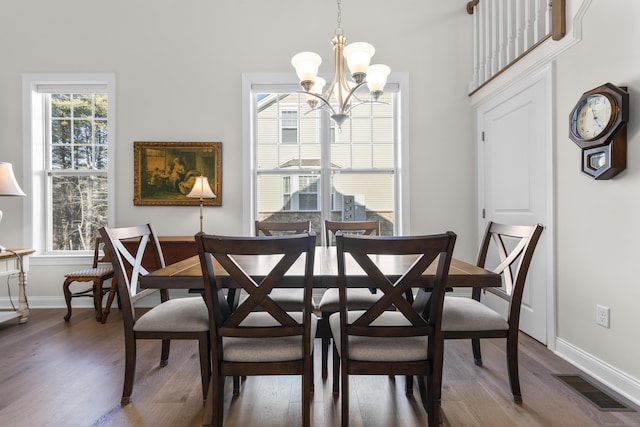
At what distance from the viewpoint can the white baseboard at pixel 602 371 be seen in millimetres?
1862

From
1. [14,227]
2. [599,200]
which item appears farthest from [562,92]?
[14,227]

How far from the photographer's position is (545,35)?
8.18 feet

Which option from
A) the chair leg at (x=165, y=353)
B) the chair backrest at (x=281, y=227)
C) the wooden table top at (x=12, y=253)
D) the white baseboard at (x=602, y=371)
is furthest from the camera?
the wooden table top at (x=12, y=253)

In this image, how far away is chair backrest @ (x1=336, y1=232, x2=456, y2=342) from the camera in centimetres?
130

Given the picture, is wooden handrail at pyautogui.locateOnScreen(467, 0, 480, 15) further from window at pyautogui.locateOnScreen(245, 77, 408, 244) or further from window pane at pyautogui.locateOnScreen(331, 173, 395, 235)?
window pane at pyautogui.locateOnScreen(331, 173, 395, 235)

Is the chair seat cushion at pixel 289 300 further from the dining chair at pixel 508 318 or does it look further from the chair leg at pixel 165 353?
the dining chair at pixel 508 318

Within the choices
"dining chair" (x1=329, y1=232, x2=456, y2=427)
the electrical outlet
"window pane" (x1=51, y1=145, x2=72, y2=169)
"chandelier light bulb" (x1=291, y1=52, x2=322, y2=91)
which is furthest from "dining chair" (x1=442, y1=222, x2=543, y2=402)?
"window pane" (x1=51, y1=145, x2=72, y2=169)

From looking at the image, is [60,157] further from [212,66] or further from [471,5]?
[471,5]

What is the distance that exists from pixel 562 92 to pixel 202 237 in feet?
8.40

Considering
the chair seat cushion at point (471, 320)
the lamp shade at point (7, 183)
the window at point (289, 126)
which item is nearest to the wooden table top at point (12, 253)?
the lamp shade at point (7, 183)

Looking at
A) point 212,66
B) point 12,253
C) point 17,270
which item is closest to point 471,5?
point 212,66

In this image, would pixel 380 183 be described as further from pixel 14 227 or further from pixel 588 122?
pixel 14 227

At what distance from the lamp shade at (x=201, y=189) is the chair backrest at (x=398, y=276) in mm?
2282

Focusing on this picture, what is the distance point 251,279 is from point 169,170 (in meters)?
2.68
